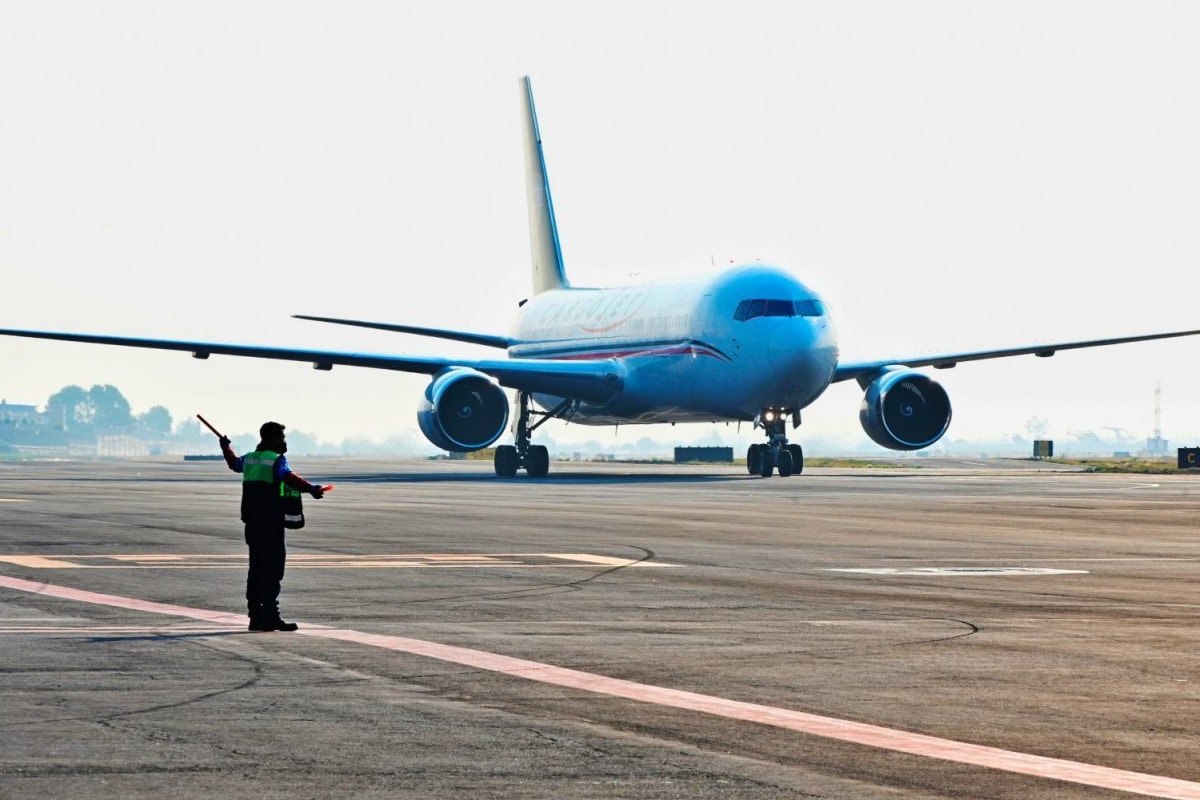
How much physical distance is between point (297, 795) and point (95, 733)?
6.11ft

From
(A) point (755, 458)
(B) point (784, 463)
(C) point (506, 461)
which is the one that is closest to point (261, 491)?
(B) point (784, 463)

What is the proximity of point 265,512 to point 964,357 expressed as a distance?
43.2 metres

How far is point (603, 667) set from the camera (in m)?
12.0

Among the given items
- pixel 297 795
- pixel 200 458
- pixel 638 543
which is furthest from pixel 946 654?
pixel 200 458

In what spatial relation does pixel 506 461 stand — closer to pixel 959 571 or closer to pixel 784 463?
pixel 784 463

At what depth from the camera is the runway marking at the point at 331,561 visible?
20078mm

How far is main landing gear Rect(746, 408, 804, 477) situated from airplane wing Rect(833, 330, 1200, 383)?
226cm

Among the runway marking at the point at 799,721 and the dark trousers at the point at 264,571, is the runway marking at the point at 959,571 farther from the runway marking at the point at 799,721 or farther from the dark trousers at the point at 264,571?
the runway marking at the point at 799,721

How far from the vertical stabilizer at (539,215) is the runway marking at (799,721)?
53287 millimetres

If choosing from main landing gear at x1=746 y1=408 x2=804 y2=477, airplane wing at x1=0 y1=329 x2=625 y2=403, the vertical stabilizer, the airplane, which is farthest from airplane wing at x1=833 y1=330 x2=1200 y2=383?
the vertical stabilizer

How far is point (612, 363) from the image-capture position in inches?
2192

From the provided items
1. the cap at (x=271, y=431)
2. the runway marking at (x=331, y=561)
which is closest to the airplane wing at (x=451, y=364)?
the runway marking at (x=331, y=561)

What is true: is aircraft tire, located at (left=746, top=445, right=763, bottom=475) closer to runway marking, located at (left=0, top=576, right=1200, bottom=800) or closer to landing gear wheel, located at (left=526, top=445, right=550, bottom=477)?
landing gear wheel, located at (left=526, top=445, right=550, bottom=477)

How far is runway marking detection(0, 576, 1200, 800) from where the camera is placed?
8344mm
